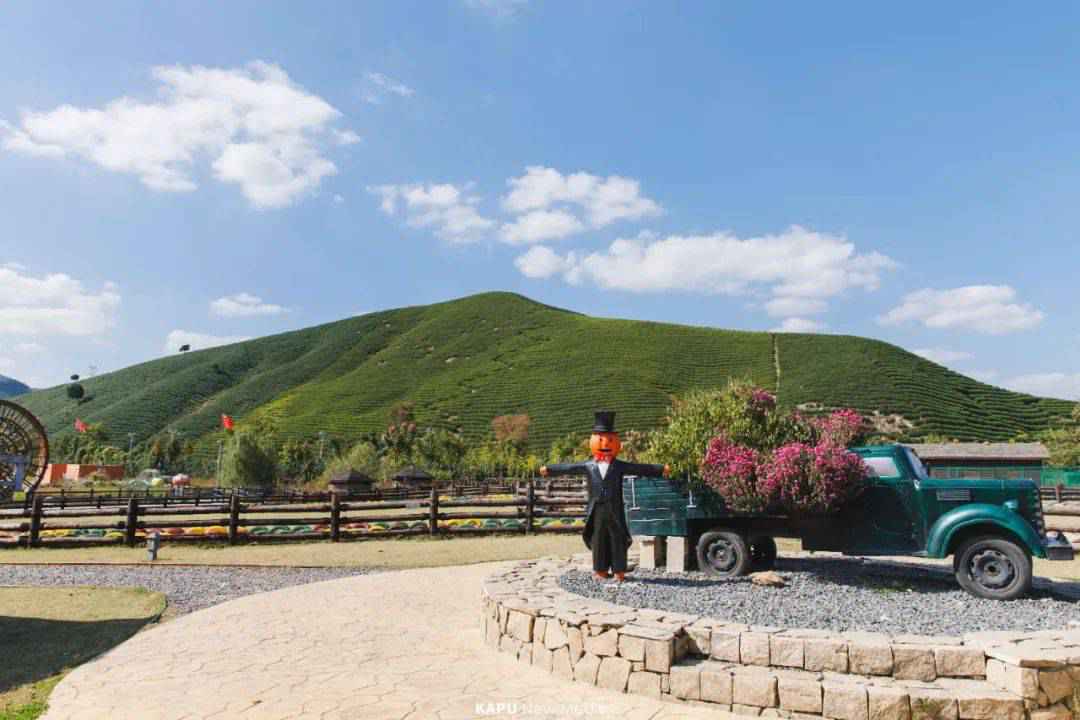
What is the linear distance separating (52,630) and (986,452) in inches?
2254

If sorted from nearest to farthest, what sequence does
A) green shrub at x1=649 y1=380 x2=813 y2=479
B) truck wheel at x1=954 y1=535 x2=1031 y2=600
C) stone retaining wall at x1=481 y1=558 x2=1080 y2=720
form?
1. stone retaining wall at x1=481 y1=558 x2=1080 y2=720
2. truck wheel at x1=954 y1=535 x2=1031 y2=600
3. green shrub at x1=649 y1=380 x2=813 y2=479

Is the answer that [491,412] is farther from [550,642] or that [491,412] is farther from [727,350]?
[550,642]

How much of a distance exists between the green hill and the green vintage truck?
214ft

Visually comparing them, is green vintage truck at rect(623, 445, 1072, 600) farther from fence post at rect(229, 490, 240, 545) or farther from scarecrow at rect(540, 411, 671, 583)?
fence post at rect(229, 490, 240, 545)

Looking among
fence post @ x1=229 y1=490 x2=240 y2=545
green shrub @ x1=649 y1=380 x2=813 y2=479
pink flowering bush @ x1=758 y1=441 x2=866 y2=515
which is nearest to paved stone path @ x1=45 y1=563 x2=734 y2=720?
pink flowering bush @ x1=758 y1=441 x2=866 y2=515

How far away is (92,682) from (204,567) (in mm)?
8558

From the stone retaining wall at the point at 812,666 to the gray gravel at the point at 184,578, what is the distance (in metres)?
6.95

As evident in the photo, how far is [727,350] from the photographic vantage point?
104688 mm

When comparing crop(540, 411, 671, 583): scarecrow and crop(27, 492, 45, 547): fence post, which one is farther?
crop(27, 492, 45, 547): fence post

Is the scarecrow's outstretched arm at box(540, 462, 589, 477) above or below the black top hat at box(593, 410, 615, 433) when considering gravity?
below

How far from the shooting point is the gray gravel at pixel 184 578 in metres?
11.3

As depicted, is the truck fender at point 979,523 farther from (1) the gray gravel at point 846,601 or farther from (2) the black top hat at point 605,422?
(2) the black top hat at point 605,422

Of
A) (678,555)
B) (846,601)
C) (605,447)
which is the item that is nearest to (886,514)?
(846,601)

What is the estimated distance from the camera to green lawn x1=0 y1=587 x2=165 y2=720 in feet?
20.8
